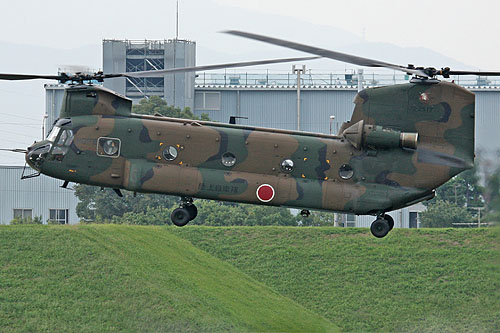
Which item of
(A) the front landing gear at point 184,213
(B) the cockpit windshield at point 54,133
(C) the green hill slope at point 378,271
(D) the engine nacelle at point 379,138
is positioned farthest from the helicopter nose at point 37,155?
(C) the green hill slope at point 378,271

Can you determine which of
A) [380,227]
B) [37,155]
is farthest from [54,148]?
[380,227]

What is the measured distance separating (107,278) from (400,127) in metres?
24.4

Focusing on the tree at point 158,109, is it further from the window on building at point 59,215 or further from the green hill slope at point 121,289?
Answer: the green hill slope at point 121,289

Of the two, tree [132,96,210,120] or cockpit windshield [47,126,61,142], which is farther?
tree [132,96,210,120]

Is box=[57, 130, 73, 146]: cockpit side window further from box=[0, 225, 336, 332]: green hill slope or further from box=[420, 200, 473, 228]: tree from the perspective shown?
box=[420, 200, 473, 228]: tree

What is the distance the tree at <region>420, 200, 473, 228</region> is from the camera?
76.8 metres

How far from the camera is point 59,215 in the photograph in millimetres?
106750

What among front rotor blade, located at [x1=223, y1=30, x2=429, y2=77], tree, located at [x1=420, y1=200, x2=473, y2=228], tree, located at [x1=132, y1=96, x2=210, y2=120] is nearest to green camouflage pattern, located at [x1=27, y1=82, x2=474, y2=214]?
front rotor blade, located at [x1=223, y1=30, x2=429, y2=77]

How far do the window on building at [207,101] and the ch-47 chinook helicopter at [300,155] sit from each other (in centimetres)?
8942

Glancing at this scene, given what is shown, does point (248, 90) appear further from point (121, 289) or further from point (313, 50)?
point (313, 50)

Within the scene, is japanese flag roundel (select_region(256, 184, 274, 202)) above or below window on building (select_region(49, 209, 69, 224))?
above

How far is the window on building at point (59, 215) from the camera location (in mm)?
106062

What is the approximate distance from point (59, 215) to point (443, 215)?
47.7 meters

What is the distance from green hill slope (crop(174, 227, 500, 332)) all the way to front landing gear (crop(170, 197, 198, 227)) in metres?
23.9
